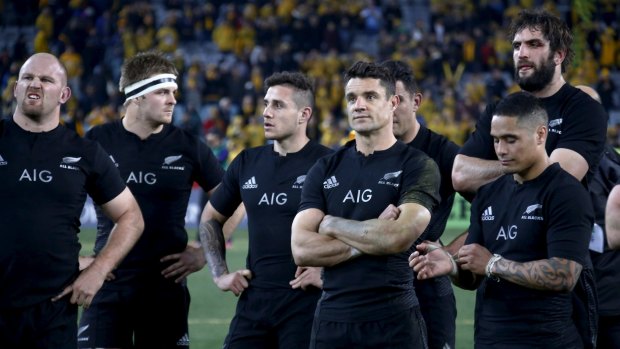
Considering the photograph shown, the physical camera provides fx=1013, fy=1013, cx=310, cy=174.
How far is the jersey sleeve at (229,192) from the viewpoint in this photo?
700 cm

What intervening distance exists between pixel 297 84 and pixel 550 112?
1.80m

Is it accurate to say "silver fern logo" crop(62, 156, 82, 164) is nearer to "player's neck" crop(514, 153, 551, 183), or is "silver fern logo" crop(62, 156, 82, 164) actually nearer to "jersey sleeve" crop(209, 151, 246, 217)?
"jersey sleeve" crop(209, 151, 246, 217)

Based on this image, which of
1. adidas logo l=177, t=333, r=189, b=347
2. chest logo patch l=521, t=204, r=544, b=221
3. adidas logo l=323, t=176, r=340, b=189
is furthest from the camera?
adidas logo l=177, t=333, r=189, b=347

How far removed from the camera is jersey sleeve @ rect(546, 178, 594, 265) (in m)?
5.18

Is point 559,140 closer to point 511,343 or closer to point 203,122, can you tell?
point 511,343

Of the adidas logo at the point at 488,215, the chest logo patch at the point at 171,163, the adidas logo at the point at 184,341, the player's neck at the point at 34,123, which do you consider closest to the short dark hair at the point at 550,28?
the adidas logo at the point at 488,215

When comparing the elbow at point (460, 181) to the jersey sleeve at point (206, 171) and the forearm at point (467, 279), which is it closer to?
the forearm at point (467, 279)

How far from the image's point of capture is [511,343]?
535 centimetres

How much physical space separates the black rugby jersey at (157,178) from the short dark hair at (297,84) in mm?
937

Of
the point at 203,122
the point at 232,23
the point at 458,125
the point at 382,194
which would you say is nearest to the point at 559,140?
the point at 382,194

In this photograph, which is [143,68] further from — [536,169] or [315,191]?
[536,169]

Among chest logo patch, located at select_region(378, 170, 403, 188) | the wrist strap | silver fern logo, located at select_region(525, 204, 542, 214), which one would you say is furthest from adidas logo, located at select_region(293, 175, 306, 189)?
silver fern logo, located at select_region(525, 204, 542, 214)

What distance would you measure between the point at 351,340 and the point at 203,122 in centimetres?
2219

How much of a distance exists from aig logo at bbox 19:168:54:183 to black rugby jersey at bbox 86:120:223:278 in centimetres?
132
